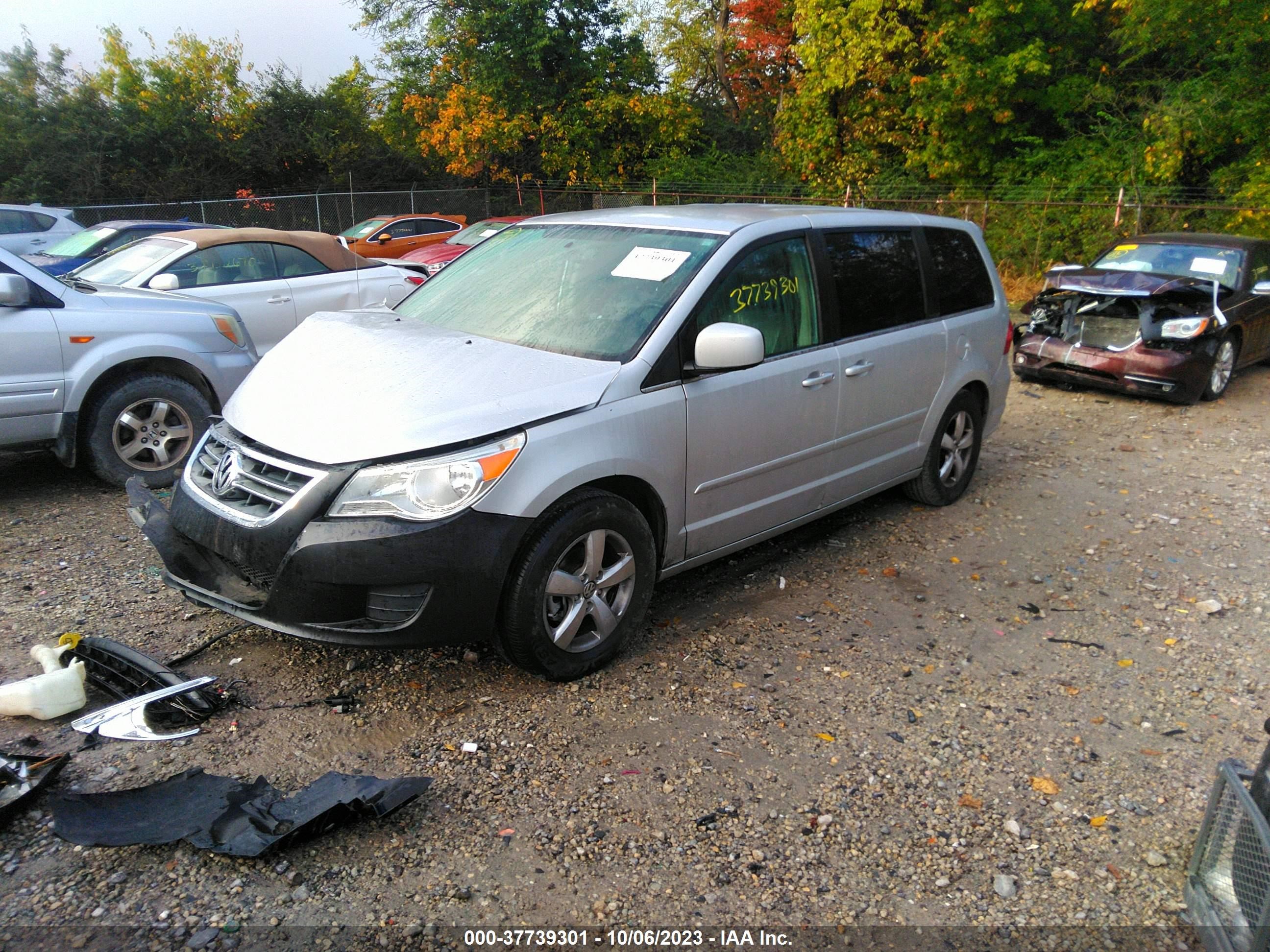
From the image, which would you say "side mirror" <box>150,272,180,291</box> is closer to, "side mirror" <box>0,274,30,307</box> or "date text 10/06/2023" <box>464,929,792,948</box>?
"side mirror" <box>0,274,30,307</box>

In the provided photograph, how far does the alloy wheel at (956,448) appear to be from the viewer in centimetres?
591

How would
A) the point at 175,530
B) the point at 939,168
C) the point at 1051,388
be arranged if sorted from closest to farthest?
1. the point at 175,530
2. the point at 1051,388
3. the point at 939,168

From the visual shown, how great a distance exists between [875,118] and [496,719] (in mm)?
23508

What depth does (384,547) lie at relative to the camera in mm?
3205

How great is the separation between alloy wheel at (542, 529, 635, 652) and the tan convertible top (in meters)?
5.92

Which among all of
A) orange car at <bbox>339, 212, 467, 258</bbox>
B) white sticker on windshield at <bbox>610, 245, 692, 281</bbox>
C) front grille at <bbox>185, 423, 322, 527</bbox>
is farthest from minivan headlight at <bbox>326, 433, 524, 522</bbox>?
orange car at <bbox>339, 212, 467, 258</bbox>

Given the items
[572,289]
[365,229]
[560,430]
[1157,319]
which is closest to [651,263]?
[572,289]

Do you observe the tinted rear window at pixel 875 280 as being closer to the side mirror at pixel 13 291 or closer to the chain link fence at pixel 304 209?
the side mirror at pixel 13 291

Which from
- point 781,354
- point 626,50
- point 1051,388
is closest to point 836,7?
point 626,50

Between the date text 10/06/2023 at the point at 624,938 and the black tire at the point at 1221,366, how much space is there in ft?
28.5

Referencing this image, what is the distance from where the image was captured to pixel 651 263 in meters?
4.21

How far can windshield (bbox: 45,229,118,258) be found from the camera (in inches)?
401

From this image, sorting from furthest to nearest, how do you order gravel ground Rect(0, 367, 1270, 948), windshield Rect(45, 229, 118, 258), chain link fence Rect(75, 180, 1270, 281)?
chain link fence Rect(75, 180, 1270, 281), windshield Rect(45, 229, 118, 258), gravel ground Rect(0, 367, 1270, 948)

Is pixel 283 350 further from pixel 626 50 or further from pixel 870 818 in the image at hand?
pixel 626 50
